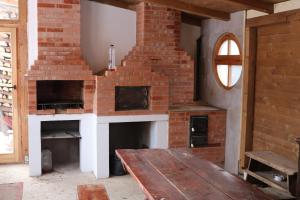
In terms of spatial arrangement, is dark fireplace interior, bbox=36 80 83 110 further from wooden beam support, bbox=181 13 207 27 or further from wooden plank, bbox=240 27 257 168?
wooden plank, bbox=240 27 257 168

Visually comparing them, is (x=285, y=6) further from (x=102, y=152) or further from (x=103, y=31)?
(x=102, y=152)

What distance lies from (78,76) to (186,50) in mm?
2108

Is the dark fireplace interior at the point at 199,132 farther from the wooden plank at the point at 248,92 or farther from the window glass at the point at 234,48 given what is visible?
the window glass at the point at 234,48

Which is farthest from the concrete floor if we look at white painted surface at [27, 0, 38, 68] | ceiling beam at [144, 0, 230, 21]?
ceiling beam at [144, 0, 230, 21]

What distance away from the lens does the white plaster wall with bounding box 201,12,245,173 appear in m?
5.42

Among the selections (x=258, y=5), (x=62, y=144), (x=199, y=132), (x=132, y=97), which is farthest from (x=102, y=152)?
(x=258, y=5)

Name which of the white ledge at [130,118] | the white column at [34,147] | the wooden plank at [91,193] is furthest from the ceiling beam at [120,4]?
the wooden plank at [91,193]

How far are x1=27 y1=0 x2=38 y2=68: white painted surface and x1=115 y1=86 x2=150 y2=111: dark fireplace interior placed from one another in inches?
54.9

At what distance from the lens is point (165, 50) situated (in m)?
6.00

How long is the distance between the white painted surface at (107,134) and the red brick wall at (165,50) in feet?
2.06

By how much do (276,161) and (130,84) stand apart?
2.29m

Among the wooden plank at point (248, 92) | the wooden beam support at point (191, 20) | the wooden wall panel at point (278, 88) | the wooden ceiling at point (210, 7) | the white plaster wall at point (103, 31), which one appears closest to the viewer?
the wooden wall panel at point (278, 88)

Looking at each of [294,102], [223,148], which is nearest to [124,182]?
[223,148]

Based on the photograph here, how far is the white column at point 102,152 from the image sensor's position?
543 centimetres
